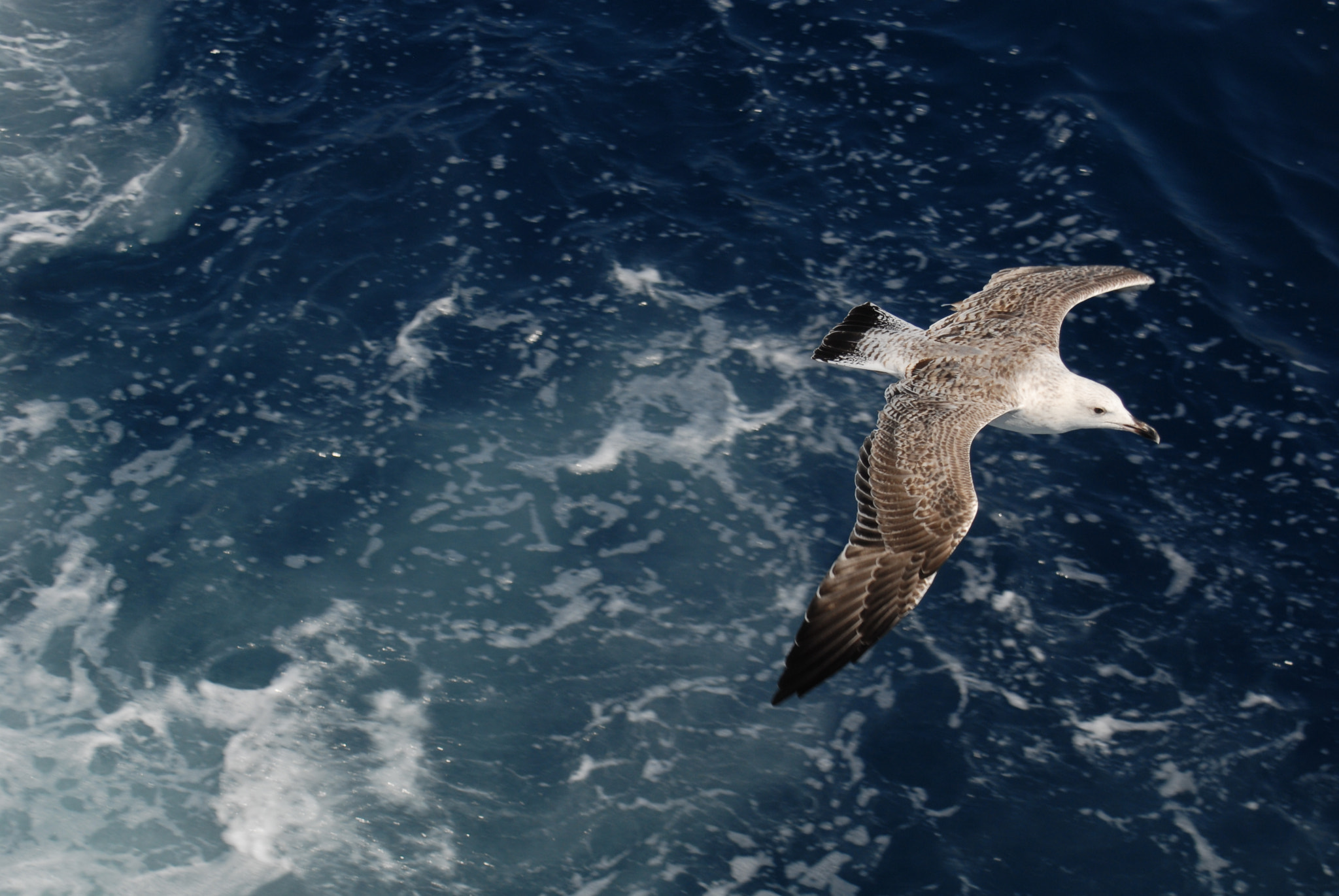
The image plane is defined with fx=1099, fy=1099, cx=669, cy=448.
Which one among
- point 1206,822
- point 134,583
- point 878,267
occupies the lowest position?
point 1206,822

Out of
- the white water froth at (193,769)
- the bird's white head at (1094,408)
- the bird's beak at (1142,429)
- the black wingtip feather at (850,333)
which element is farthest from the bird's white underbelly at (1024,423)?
the white water froth at (193,769)

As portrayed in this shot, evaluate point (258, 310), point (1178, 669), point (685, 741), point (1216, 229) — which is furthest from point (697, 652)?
point (1216, 229)

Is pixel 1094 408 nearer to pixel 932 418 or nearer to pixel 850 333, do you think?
pixel 932 418

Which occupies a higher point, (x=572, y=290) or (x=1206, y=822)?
(x=572, y=290)

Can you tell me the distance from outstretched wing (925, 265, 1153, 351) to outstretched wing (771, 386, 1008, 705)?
1.68m

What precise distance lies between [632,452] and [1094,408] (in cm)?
486

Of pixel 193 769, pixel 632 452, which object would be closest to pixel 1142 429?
pixel 632 452

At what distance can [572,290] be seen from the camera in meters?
13.6

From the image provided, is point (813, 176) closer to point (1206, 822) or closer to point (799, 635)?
point (799, 635)

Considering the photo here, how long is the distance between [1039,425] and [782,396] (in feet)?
10.5

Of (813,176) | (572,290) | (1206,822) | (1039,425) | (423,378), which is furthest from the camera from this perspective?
(813,176)

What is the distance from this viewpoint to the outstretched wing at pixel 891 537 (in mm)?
8453

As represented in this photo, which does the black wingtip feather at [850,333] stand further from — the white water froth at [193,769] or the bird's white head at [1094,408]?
the white water froth at [193,769]

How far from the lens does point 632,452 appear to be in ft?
40.3
